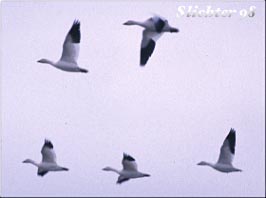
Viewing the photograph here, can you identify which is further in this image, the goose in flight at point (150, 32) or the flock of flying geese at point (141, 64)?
the flock of flying geese at point (141, 64)

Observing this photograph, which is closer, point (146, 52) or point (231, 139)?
point (146, 52)

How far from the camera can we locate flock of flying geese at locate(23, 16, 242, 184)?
16.0m

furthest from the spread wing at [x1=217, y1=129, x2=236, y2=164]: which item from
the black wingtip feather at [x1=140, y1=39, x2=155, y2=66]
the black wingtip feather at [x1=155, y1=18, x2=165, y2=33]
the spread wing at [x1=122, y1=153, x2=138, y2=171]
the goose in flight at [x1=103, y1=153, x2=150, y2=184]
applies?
the black wingtip feather at [x1=155, y1=18, x2=165, y2=33]

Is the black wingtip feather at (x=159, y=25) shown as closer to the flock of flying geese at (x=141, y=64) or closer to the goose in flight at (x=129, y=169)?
the flock of flying geese at (x=141, y=64)

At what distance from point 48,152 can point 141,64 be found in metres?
2.62

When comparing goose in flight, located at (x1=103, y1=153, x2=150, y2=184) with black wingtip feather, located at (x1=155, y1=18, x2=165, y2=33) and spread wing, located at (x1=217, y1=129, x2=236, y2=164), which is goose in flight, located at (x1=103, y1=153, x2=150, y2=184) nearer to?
spread wing, located at (x1=217, y1=129, x2=236, y2=164)

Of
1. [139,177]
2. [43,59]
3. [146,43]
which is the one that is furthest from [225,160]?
[43,59]

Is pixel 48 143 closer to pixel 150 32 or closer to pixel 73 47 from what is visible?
pixel 73 47

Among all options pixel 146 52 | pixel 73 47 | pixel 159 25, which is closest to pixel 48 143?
pixel 73 47

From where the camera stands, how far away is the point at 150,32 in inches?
632

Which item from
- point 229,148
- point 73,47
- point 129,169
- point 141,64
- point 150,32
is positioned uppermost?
point 150,32

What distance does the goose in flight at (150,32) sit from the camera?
51.4ft

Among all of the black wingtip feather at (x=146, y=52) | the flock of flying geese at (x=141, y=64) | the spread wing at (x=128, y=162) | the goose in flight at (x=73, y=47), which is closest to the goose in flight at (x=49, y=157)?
the flock of flying geese at (x=141, y=64)

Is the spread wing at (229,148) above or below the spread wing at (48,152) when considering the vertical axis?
above
